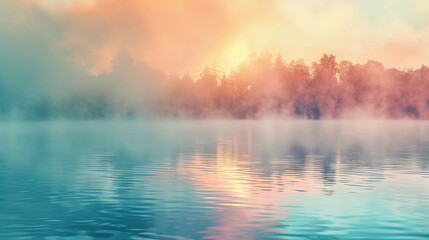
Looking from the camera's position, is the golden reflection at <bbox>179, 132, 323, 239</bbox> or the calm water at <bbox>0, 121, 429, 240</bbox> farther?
the golden reflection at <bbox>179, 132, 323, 239</bbox>

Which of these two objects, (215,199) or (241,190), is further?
(241,190)

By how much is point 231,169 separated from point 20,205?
19207 mm

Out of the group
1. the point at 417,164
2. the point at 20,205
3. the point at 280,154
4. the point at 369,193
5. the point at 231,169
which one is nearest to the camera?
the point at 20,205

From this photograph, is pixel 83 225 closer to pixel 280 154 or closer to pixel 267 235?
pixel 267 235

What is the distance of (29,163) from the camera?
1873 inches

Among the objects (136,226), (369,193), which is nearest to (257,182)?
(369,193)

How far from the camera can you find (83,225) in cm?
2197

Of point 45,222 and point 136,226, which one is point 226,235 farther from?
point 45,222

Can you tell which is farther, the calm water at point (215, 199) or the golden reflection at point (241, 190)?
the golden reflection at point (241, 190)

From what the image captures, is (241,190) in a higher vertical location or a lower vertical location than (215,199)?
higher

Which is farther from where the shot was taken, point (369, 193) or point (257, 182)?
point (257, 182)

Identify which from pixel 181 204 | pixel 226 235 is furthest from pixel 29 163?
pixel 226 235

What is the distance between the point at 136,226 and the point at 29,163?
93.9 ft

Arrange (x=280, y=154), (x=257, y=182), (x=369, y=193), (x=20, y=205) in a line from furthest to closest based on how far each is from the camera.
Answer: (x=280, y=154), (x=257, y=182), (x=369, y=193), (x=20, y=205)
